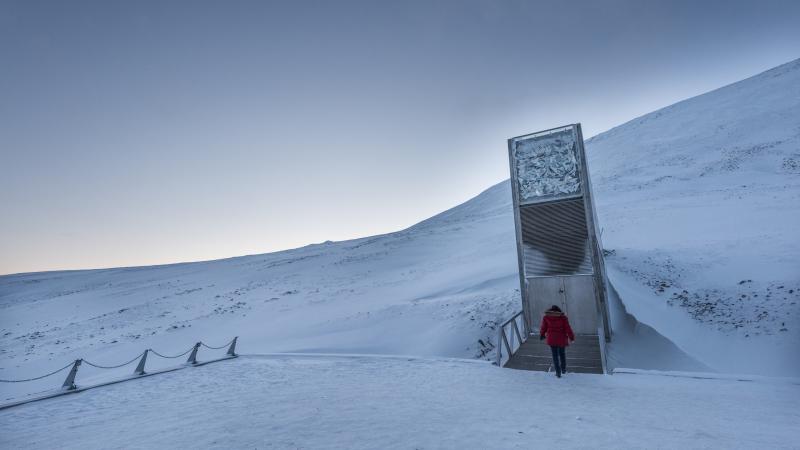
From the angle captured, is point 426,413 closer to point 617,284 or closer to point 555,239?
point 555,239

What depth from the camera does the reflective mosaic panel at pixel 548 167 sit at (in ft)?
48.2

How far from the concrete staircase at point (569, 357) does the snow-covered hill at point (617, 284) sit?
1.22 m

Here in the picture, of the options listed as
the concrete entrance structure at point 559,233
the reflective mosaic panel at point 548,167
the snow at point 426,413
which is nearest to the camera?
the snow at point 426,413

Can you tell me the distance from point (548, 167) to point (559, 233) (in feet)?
8.70

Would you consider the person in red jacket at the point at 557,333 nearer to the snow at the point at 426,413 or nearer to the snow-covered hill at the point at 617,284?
the snow at the point at 426,413

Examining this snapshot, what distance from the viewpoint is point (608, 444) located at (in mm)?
6020

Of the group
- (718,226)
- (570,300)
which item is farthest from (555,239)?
(718,226)

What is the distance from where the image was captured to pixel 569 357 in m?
12.1

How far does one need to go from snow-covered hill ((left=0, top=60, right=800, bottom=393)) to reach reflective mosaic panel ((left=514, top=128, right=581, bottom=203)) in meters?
5.78

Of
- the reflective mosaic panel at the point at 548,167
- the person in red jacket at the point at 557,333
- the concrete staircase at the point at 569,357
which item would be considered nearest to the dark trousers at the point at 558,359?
the person in red jacket at the point at 557,333

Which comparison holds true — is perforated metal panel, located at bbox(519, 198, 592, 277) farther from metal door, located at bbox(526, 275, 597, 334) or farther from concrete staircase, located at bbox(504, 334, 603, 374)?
concrete staircase, located at bbox(504, 334, 603, 374)

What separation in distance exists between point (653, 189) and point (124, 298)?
6466 cm

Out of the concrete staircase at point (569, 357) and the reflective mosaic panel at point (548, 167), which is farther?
the reflective mosaic panel at point (548, 167)

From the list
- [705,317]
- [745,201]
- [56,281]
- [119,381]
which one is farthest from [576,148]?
[56,281]
